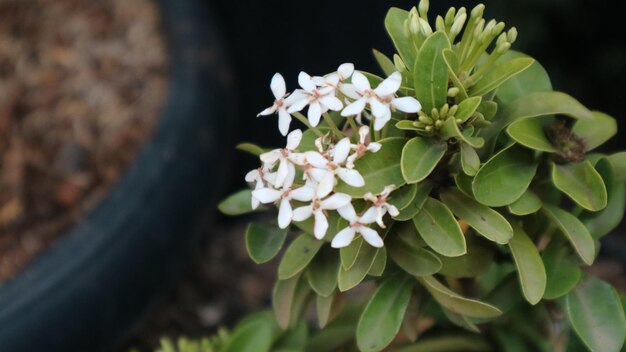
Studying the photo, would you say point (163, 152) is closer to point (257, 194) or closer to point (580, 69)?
point (257, 194)

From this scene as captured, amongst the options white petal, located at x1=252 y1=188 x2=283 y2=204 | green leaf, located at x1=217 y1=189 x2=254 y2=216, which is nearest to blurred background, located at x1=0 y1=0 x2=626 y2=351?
green leaf, located at x1=217 y1=189 x2=254 y2=216

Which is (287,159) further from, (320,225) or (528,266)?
(528,266)

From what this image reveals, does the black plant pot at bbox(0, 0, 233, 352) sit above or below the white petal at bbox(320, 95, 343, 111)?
below

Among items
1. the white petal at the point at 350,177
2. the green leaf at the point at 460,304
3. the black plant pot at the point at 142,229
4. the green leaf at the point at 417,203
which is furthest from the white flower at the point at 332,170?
the black plant pot at the point at 142,229

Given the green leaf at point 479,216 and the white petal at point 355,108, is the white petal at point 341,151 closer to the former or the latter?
the white petal at point 355,108

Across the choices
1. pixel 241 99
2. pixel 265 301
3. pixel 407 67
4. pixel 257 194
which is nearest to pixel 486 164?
pixel 407 67

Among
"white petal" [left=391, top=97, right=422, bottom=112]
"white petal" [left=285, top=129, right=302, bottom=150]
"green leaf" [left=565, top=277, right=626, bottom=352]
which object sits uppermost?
"white petal" [left=285, top=129, right=302, bottom=150]

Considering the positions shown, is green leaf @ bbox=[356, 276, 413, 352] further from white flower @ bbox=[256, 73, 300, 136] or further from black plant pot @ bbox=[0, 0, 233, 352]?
black plant pot @ bbox=[0, 0, 233, 352]
